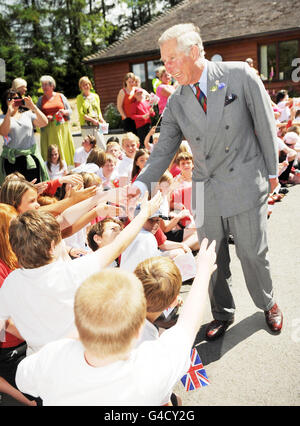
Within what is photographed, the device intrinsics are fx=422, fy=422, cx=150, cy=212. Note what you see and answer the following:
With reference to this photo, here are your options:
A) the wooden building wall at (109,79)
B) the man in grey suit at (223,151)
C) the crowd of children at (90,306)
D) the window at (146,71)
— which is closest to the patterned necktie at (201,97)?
the man in grey suit at (223,151)

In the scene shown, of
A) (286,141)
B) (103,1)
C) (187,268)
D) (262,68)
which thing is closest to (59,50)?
(103,1)

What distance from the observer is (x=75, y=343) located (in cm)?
163

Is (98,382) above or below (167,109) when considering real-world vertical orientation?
below

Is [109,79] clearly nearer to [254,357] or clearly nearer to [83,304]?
[254,357]

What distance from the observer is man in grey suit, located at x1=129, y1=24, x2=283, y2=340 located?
9.06ft

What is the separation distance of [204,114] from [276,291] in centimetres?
187

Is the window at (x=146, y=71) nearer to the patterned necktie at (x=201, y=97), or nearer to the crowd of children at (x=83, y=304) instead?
the crowd of children at (x=83, y=304)

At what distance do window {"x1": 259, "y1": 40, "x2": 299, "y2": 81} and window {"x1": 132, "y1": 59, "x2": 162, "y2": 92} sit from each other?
5.74m

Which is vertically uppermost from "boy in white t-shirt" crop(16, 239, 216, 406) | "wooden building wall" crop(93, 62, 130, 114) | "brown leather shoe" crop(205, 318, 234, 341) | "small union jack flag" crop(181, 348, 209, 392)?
"wooden building wall" crop(93, 62, 130, 114)

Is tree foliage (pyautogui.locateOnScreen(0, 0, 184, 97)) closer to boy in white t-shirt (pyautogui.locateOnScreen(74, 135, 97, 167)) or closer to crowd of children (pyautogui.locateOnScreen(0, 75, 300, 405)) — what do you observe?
boy in white t-shirt (pyautogui.locateOnScreen(74, 135, 97, 167))

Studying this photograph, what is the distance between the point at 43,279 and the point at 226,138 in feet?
4.93

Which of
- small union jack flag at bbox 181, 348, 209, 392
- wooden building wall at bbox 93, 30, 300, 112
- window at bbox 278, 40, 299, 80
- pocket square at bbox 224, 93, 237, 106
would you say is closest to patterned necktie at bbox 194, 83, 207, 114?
pocket square at bbox 224, 93, 237, 106

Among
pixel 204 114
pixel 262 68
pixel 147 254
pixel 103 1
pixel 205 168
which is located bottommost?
pixel 147 254

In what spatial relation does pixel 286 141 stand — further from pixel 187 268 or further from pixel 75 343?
pixel 75 343
